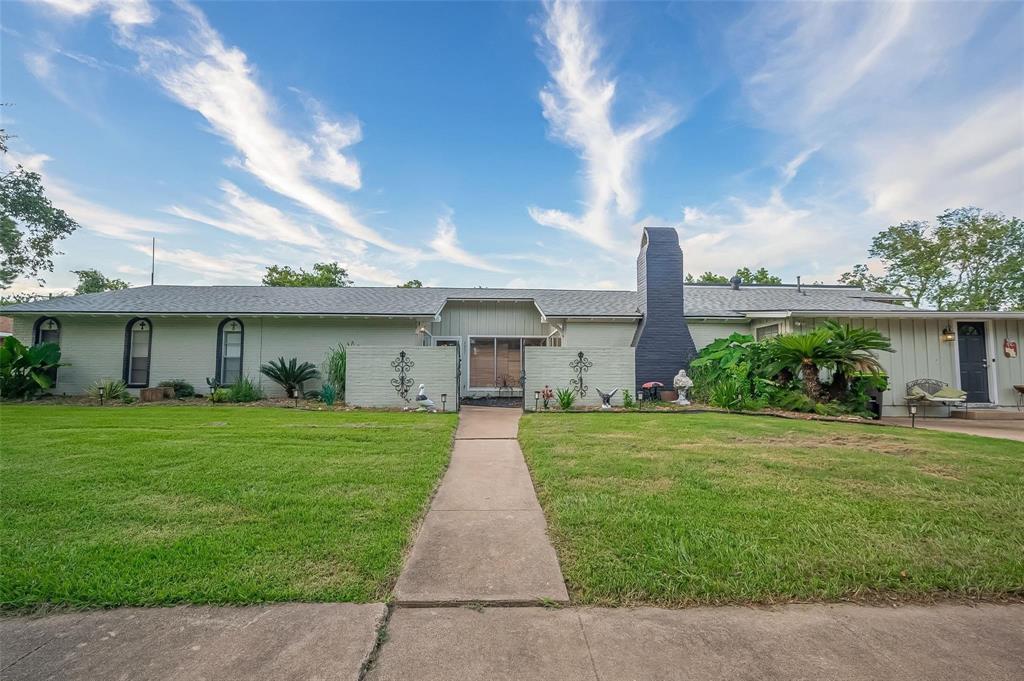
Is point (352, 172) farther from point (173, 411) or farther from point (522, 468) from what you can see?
point (522, 468)

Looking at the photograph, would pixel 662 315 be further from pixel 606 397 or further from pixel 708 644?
pixel 708 644

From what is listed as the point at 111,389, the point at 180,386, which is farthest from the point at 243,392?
the point at 111,389

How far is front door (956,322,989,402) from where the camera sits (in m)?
11.7

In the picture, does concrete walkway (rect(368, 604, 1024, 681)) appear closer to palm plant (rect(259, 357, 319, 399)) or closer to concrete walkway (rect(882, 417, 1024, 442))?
concrete walkway (rect(882, 417, 1024, 442))

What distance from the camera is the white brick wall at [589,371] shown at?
11.5 m

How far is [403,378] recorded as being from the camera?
11.3 metres

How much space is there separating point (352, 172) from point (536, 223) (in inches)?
282

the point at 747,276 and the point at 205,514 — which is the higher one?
the point at 747,276

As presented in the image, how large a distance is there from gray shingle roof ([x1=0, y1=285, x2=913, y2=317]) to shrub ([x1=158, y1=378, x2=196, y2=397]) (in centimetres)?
213

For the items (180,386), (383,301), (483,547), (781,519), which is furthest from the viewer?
(383,301)

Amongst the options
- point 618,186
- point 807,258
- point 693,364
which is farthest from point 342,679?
point 807,258

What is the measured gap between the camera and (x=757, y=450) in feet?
19.1

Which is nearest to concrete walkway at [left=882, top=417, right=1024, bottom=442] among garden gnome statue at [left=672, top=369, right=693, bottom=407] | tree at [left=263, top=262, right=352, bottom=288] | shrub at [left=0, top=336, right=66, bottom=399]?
garden gnome statue at [left=672, top=369, right=693, bottom=407]

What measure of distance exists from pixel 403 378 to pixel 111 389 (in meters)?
8.56
